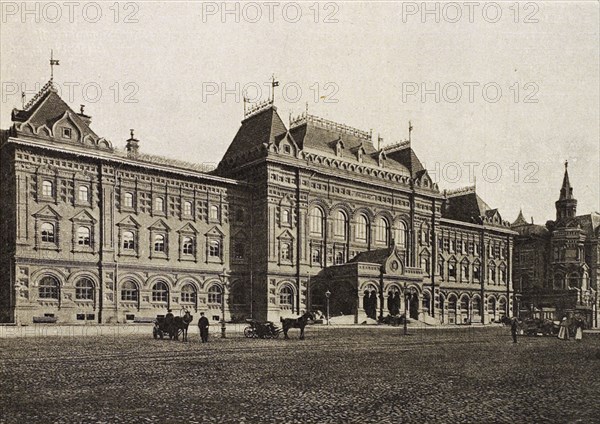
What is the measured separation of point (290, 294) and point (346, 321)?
17.2ft

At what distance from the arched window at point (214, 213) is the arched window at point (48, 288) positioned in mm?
12453

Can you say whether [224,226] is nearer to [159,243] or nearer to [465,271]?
[159,243]

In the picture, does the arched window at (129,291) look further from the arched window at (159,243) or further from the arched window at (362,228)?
the arched window at (362,228)

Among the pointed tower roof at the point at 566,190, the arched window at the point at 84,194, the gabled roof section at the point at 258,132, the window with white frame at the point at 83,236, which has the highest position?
the gabled roof section at the point at 258,132

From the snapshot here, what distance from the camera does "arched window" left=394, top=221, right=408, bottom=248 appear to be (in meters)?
54.8

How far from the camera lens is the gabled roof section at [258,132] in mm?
47438

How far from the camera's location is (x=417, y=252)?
185ft

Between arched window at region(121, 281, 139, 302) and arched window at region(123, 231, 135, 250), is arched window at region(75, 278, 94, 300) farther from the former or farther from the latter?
arched window at region(123, 231, 135, 250)

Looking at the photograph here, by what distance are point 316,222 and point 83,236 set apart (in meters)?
19.2

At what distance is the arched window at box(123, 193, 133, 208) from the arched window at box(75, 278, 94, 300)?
5.81m

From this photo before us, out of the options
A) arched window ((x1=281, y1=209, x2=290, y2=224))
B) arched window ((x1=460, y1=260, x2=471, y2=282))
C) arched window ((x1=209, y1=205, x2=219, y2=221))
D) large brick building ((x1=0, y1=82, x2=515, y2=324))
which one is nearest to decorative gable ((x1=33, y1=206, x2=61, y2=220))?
large brick building ((x1=0, y1=82, x2=515, y2=324))

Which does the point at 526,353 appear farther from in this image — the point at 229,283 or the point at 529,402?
the point at 229,283

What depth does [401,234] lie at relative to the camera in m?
55.4

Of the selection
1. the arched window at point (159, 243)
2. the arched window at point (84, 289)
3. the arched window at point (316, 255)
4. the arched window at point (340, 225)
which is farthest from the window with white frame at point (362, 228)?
the arched window at point (84, 289)
